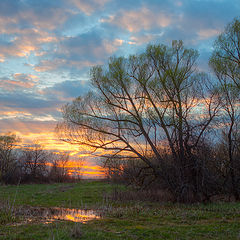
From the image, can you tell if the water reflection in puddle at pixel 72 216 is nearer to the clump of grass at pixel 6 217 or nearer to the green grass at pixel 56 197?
the green grass at pixel 56 197

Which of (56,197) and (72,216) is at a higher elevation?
(72,216)

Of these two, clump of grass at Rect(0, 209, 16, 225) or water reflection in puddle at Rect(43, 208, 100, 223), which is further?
water reflection in puddle at Rect(43, 208, 100, 223)

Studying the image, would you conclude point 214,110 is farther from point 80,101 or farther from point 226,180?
point 80,101

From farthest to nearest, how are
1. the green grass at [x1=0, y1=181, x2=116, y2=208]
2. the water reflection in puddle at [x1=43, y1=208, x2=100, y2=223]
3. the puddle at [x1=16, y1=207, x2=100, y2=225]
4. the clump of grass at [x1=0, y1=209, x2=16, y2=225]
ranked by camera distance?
the green grass at [x1=0, y1=181, x2=116, y2=208] < the water reflection in puddle at [x1=43, y1=208, x2=100, y2=223] < the puddle at [x1=16, y1=207, x2=100, y2=225] < the clump of grass at [x1=0, y1=209, x2=16, y2=225]

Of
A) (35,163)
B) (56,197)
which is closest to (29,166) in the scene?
(35,163)

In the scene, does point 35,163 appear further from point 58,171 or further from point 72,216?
point 72,216

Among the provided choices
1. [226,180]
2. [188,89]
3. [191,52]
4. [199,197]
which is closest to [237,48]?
[191,52]

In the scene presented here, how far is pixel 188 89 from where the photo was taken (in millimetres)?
17281

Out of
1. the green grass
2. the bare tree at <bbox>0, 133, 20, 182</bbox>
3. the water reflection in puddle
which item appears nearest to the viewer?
the water reflection in puddle

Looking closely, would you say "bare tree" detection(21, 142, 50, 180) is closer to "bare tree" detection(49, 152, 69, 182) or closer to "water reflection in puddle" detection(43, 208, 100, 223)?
"bare tree" detection(49, 152, 69, 182)

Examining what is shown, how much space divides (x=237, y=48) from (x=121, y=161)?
37.8ft

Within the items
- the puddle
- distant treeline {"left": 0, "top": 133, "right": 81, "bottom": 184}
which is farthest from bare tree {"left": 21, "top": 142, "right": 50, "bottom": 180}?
the puddle

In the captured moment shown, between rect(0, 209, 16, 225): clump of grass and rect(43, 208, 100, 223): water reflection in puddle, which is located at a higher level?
rect(0, 209, 16, 225): clump of grass

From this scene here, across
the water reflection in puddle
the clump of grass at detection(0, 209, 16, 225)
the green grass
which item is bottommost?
the green grass
